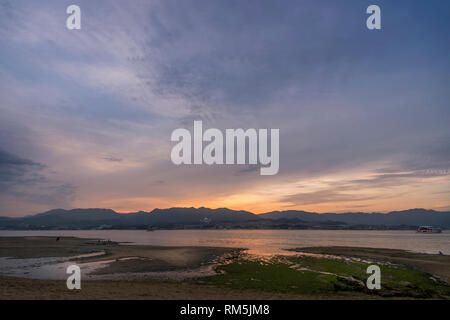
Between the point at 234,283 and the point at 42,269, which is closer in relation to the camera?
the point at 234,283

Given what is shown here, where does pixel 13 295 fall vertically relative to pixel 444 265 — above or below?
above

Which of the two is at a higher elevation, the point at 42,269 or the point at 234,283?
the point at 234,283

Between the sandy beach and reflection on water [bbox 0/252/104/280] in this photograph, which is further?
reflection on water [bbox 0/252/104/280]

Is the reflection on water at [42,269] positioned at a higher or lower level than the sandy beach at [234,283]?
lower

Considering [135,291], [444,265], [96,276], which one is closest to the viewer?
[135,291]

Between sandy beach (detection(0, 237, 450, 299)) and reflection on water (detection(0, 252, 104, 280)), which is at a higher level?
sandy beach (detection(0, 237, 450, 299))

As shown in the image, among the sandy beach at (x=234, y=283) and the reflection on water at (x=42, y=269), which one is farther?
the reflection on water at (x=42, y=269)

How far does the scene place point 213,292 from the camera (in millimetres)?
22016

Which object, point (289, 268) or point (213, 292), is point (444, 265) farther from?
point (213, 292)
